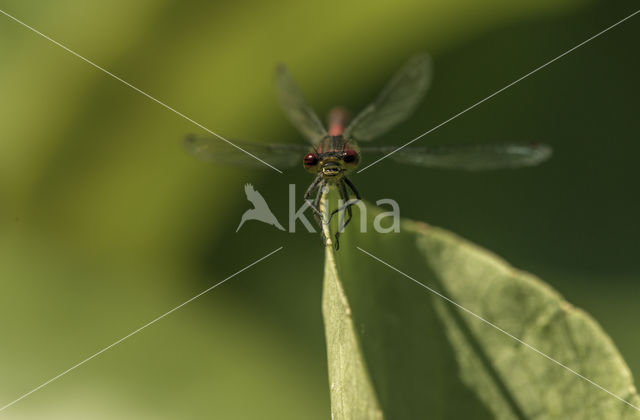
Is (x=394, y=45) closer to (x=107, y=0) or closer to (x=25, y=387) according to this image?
(x=107, y=0)

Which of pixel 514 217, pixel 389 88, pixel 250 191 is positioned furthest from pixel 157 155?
pixel 514 217

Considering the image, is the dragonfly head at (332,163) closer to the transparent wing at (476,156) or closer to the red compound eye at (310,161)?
the red compound eye at (310,161)

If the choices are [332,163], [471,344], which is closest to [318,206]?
[332,163]

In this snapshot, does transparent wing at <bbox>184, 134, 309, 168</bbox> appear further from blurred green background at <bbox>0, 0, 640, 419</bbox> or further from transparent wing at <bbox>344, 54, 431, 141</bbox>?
transparent wing at <bbox>344, 54, 431, 141</bbox>

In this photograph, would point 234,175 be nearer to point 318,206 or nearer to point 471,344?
point 318,206

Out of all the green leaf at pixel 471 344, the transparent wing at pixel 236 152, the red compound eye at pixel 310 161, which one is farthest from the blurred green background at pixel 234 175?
the green leaf at pixel 471 344
